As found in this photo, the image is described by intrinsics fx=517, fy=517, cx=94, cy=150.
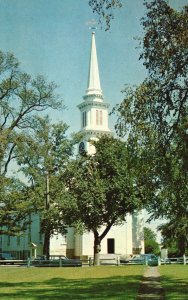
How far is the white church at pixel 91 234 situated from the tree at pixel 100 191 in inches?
710

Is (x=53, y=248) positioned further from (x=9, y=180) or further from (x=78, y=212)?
(x=9, y=180)

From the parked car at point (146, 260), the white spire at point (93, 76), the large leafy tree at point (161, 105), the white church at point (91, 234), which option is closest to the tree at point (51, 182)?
the parked car at point (146, 260)

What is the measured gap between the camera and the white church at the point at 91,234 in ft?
239

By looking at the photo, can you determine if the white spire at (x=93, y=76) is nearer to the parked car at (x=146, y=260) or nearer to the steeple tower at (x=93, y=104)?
the steeple tower at (x=93, y=104)

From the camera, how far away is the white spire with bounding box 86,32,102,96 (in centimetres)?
7812

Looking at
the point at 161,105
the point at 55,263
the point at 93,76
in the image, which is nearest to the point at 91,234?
the point at 55,263

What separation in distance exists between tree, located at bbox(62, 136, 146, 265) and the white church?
1803 cm

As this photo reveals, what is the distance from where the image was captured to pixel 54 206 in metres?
53.9

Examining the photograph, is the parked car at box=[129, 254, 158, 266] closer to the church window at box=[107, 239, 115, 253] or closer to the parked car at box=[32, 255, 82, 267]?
the parked car at box=[32, 255, 82, 267]

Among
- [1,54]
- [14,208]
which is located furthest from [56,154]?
[1,54]

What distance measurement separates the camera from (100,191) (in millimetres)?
52219

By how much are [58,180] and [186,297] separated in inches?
1478

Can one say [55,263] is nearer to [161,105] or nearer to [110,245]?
[110,245]

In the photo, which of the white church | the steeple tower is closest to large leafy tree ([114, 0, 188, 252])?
the white church
